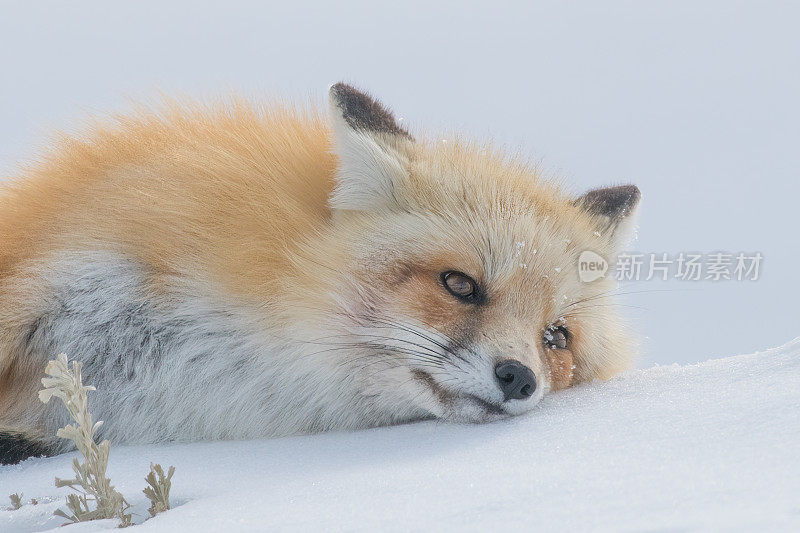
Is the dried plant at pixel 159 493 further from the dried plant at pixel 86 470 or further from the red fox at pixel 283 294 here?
the red fox at pixel 283 294

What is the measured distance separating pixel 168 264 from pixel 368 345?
1.12 metres

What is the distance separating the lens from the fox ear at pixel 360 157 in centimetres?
403

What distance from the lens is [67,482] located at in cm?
258

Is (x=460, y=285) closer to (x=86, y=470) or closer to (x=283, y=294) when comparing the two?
(x=283, y=294)

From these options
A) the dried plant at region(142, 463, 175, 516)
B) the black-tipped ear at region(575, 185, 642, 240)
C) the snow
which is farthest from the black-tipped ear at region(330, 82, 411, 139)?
the dried plant at region(142, 463, 175, 516)

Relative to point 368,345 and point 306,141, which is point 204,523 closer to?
point 368,345

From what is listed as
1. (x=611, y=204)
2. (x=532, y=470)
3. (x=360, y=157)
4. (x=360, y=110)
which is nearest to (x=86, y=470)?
(x=532, y=470)

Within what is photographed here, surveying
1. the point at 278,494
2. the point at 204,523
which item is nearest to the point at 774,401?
the point at 278,494

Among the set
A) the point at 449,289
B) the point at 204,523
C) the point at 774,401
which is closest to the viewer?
the point at 204,523

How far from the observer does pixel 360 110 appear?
4.09 meters

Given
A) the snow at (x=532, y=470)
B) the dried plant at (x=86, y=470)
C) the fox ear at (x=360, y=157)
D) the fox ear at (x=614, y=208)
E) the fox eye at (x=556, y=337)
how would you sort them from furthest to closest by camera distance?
the fox ear at (x=614, y=208), the fox eye at (x=556, y=337), the fox ear at (x=360, y=157), the dried plant at (x=86, y=470), the snow at (x=532, y=470)

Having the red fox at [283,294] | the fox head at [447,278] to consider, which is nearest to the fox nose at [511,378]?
the fox head at [447,278]

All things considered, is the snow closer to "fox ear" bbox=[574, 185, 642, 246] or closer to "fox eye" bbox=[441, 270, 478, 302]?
"fox eye" bbox=[441, 270, 478, 302]

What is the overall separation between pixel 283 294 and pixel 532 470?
186cm
